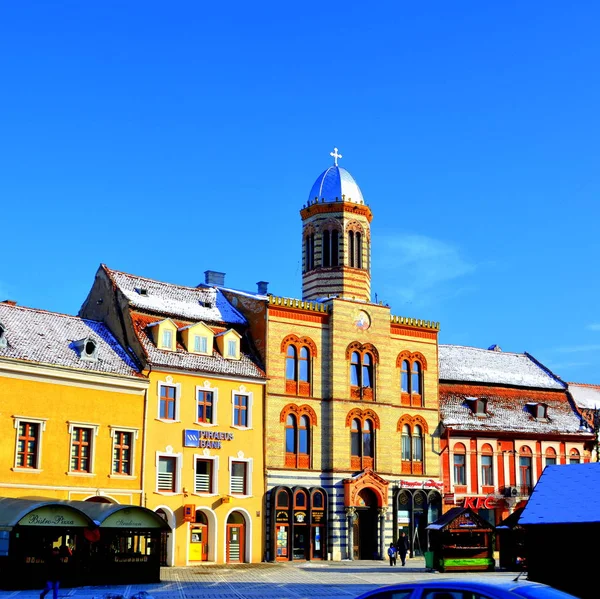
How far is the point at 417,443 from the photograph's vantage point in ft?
180

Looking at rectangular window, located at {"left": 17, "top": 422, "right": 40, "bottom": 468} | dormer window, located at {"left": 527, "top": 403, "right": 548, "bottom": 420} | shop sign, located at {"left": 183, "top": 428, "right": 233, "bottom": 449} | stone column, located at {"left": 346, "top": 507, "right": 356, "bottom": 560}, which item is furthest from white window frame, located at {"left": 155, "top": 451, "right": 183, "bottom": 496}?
dormer window, located at {"left": 527, "top": 403, "right": 548, "bottom": 420}

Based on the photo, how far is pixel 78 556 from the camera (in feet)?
112

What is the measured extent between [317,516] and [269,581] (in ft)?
42.7

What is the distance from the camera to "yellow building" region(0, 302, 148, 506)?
3988 cm

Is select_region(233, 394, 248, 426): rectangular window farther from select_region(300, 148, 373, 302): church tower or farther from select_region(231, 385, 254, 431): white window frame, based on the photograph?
select_region(300, 148, 373, 302): church tower

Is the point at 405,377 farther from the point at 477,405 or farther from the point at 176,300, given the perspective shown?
the point at 176,300

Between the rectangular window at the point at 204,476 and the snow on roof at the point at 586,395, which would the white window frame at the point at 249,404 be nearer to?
the rectangular window at the point at 204,476

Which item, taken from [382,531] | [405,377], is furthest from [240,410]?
[405,377]

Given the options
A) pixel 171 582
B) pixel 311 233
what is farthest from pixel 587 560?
pixel 311 233

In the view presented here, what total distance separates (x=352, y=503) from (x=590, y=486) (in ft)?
74.5

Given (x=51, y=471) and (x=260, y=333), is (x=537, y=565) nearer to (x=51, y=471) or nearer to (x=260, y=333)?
(x=51, y=471)

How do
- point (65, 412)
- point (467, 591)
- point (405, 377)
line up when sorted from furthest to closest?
1. point (405, 377)
2. point (65, 412)
3. point (467, 591)

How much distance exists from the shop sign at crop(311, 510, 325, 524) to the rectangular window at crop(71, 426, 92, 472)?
13.1 metres

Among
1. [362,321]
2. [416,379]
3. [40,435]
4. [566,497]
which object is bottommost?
[566,497]
